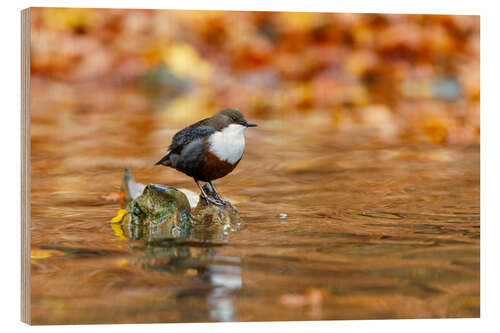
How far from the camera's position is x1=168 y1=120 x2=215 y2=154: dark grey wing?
4.16 meters

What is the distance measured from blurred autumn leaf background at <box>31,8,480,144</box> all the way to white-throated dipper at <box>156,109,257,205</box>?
1.98ft

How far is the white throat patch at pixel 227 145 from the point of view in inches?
161

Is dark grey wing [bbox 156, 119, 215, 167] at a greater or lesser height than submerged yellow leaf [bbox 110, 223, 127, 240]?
greater

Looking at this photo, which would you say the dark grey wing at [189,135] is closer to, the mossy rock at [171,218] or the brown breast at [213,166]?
the brown breast at [213,166]

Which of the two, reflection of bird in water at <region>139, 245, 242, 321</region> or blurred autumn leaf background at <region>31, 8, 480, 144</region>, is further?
blurred autumn leaf background at <region>31, 8, 480, 144</region>

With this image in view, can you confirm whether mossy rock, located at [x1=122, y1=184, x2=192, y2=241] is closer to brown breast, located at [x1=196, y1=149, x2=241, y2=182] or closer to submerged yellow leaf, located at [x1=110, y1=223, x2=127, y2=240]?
submerged yellow leaf, located at [x1=110, y1=223, x2=127, y2=240]

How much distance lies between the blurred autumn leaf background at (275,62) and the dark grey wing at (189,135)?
615 millimetres

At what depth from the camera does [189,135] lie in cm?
421

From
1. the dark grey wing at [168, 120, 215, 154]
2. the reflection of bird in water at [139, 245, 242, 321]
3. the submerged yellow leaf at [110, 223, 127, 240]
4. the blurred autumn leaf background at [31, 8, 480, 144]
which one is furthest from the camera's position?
the blurred autumn leaf background at [31, 8, 480, 144]

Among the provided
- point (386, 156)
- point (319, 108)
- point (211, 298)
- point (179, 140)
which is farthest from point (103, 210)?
point (319, 108)

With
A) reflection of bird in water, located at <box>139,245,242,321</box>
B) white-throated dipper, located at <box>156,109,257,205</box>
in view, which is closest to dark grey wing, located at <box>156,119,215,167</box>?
white-throated dipper, located at <box>156,109,257,205</box>

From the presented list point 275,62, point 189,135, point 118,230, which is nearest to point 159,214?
point 118,230

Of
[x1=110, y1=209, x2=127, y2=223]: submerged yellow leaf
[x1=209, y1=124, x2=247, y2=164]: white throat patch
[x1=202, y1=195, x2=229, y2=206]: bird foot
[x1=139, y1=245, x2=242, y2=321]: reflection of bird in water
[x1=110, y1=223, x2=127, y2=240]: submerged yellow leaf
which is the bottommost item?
[x1=139, y1=245, x2=242, y2=321]: reflection of bird in water

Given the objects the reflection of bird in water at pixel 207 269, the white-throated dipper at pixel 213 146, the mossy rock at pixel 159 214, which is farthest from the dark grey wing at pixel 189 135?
the reflection of bird in water at pixel 207 269
